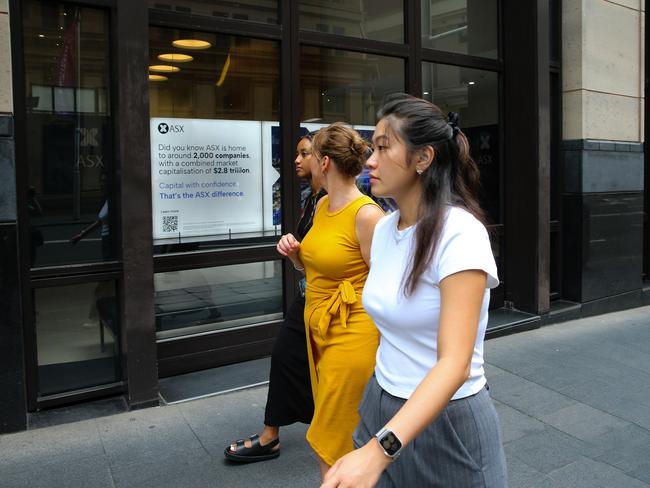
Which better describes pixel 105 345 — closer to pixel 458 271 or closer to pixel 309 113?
pixel 309 113

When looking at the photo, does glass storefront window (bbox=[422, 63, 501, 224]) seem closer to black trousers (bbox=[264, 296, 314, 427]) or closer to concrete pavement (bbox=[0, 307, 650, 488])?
concrete pavement (bbox=[0, 307, 650, 488])

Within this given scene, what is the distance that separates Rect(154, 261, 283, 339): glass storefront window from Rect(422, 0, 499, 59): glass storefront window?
317 cm

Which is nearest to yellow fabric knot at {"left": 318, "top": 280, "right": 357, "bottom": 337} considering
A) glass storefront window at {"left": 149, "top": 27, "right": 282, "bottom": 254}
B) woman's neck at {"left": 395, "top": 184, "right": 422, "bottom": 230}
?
woman's neck at {"left": 395, "top": 184, "right": 422, "bottom": 230}

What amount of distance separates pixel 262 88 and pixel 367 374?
365cm

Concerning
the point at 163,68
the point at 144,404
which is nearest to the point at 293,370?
the point at 144,404

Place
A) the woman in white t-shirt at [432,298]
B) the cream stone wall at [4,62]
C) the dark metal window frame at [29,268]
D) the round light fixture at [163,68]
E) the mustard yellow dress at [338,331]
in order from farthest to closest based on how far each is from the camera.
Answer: the round light fixture at [163,68] → the dark metal window frame at [29,268] → the cream stone wall at [4,62] → the mustard yellow dress at [338,331] → the woman in white t-shirt at [432,298]

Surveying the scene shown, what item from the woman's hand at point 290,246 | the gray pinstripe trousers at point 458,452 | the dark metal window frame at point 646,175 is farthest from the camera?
the dark metal window frame at point 646,175

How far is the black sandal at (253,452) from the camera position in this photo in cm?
385

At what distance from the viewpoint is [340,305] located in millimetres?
2951

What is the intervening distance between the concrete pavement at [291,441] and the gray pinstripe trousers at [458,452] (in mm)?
1861

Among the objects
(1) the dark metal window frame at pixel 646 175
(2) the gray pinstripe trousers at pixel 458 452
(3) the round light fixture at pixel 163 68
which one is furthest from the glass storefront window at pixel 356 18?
(2) the gray pinstripe trousers at pixel 458 452

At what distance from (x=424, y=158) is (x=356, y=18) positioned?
4.93 meters

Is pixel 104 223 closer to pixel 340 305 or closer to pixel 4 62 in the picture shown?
pixel 4 62

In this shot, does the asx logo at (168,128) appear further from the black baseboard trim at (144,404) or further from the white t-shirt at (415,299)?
the white t-shirt at (415,299)
